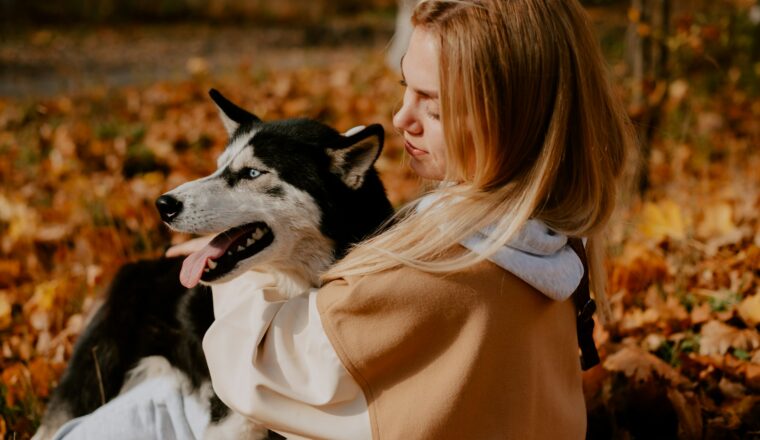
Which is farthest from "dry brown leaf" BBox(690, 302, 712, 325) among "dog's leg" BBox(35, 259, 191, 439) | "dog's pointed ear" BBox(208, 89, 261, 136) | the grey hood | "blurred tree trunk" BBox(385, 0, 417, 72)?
"blurred tree trunk" BBox(385, 0, 417, 72)

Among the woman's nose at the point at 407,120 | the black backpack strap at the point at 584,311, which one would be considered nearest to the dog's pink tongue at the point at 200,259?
the woman's nose at the point at 407,120

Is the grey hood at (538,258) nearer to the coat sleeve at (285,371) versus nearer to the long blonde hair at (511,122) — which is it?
the long blonde hair at (511,122)

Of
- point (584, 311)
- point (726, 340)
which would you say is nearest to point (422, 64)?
point (584, 311)

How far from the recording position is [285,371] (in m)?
1.76

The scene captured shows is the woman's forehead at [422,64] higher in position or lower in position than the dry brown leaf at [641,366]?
higher

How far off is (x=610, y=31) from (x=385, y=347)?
33.4ft

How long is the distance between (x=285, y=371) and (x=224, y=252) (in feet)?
1.81

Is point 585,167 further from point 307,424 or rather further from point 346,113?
Answer: point 346,113

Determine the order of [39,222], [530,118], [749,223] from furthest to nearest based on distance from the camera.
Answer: [39,222], [749,223], [530,118]

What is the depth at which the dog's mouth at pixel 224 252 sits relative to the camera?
2.12 m

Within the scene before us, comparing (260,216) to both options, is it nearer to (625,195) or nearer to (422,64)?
(422,64)

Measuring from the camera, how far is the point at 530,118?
192cm

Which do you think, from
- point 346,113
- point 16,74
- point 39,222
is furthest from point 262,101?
point 16,74

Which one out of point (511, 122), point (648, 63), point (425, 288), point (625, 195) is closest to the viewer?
point (425, 288)
